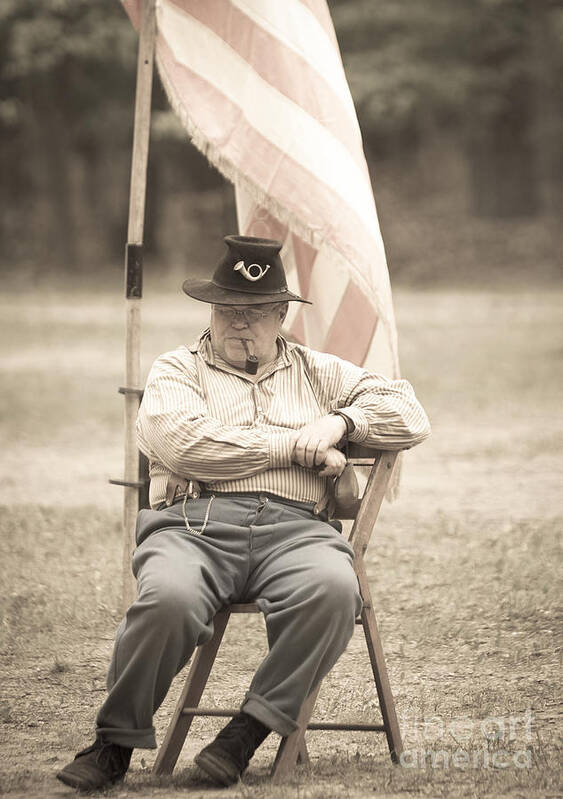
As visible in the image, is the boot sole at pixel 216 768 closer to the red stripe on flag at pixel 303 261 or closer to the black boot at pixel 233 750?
the black boot at pixel 233 750

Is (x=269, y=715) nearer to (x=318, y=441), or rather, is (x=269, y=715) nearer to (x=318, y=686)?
(x=318, y=686)

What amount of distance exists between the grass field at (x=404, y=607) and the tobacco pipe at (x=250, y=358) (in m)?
1.25

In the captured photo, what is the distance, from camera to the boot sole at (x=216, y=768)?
3.65 metres

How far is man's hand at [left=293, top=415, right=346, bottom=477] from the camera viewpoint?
394cm

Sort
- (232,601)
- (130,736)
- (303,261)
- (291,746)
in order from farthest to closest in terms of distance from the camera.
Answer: (303,261) → (232,601) → (291,746) → (130,736)

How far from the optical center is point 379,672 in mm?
4055

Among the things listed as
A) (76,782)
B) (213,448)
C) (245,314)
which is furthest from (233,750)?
(245,314)

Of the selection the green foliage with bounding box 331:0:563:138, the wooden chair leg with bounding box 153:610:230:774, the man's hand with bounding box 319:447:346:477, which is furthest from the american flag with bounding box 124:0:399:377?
the green foliage with bounding box 331:0:563:138

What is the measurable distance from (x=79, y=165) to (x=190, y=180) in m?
3.19

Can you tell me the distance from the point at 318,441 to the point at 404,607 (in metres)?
2.35

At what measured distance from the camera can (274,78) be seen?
511 cm

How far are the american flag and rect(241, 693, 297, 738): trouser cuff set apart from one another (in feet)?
6.24

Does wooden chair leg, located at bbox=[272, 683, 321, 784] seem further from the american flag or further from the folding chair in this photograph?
the american flag

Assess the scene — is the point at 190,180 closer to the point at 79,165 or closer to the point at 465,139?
the point at 79,165
